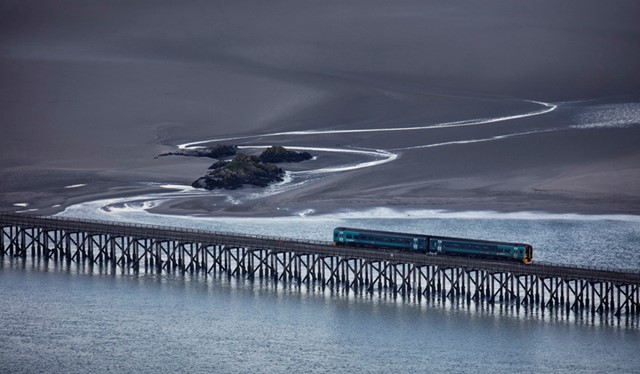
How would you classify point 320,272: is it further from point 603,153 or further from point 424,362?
point 603,153

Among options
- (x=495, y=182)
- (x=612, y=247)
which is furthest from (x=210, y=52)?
(x=612, y=247)

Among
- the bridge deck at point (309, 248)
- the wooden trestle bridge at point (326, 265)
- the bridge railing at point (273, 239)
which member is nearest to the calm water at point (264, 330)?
the wooden trestle bridge at point (326, 265)

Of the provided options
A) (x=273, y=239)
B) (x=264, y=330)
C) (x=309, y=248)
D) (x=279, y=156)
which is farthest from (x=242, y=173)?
(x=264, y=330)

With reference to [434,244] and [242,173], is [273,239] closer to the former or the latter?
[434,244]

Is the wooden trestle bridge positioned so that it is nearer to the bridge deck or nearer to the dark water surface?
the bridge deck

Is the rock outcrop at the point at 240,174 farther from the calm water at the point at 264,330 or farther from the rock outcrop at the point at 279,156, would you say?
the calm water at the point at 264,330

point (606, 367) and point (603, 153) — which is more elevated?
point (603, 153)
